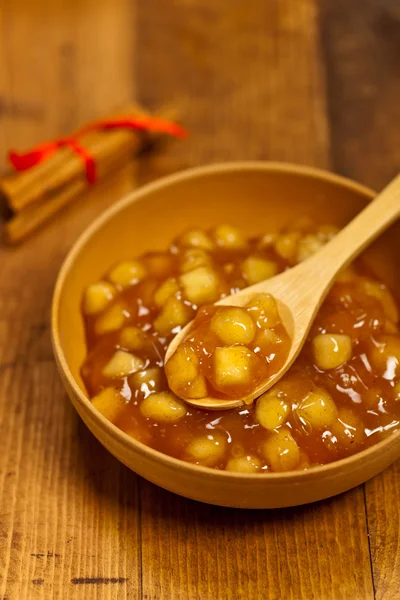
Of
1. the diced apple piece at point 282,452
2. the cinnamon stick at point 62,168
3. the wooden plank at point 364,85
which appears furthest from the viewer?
the wooden plank at point 364,85

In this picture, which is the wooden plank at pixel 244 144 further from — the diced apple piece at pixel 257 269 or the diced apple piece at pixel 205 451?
the diced apple piece at pixel 257 269

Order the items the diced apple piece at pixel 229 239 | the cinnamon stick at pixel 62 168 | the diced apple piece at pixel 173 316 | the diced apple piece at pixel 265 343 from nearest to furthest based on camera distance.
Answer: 1. the diced apple piece at pixel 265 343
2. the diced apple piece at pixel 173 316
3. the diced apple piece at pixel 229 239
4. the cinnamon stick at pixel 62 168

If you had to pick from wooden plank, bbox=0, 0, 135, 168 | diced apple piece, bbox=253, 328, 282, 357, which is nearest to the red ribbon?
wooden plank, bbox=0, 0, 135, 168

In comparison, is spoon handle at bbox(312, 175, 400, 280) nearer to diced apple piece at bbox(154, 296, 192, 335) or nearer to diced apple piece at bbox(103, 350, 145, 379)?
diced apple piece at bbox(154, 296, 192, 335)

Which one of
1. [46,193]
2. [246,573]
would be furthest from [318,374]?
[46,193]

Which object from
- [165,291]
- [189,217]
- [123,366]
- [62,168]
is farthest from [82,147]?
[123,366]

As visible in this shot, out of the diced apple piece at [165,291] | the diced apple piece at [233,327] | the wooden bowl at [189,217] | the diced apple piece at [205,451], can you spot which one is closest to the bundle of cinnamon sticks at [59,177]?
the wooden bowl at [189,217]
